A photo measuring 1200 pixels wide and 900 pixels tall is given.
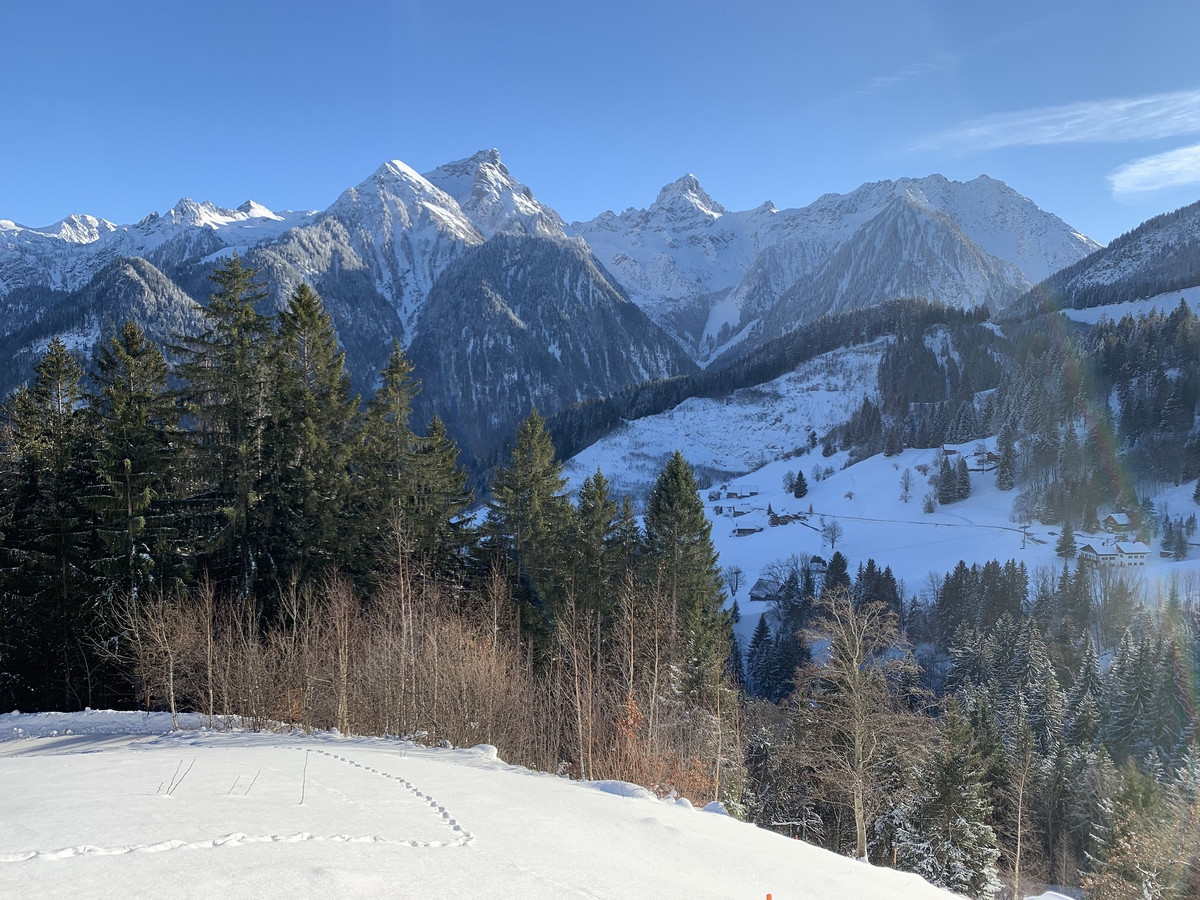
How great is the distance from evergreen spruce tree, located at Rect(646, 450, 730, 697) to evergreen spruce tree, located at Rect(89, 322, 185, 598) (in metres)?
19.7

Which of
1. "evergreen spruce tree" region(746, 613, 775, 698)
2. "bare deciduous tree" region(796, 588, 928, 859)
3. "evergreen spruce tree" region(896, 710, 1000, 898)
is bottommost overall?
"evergreen spruce tree" region(746, 613, 775, 698)

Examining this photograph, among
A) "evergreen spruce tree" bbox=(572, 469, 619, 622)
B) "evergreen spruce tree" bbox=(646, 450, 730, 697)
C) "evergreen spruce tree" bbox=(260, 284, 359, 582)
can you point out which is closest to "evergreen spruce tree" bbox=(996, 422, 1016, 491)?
"evergreen spruce tree" bbox=(646, 450, 730, 697)

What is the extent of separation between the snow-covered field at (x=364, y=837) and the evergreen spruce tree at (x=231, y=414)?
15.2 meters

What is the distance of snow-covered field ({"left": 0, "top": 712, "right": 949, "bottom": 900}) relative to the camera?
5344 millimetres

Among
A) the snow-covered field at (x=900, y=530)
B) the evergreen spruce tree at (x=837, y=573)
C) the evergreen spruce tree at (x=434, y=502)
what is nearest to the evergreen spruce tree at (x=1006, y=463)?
the snow-covered field at (x=900, y=530)

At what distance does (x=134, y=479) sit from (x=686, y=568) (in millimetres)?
22788

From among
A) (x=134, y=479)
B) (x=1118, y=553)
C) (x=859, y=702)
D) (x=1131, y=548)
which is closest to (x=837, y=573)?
(x=1118, y=553)

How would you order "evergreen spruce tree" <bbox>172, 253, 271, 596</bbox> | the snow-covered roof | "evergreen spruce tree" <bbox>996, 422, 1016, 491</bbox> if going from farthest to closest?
"evergreen spruce tree" <bbox>996, 422, 1016, 491</bbox> → the snow-covered roof → "evergreen spruce tree" <bbox>172, 253, 271, 596</bbox>

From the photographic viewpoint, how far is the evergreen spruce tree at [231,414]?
1017 inches

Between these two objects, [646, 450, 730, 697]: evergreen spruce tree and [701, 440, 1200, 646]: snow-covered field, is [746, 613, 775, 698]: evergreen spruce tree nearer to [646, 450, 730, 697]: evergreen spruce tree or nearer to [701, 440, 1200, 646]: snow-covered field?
[701, 440, 1200, 646]: snow-covered field

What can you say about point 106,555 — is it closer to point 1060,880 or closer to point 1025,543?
point 1060,880

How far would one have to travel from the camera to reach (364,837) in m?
6.69

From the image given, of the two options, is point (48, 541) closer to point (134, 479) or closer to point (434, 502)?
point (134, 479)

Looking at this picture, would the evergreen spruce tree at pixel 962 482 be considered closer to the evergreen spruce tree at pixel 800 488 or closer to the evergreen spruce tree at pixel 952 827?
the evergreen spruce tree at pixel 800 488
